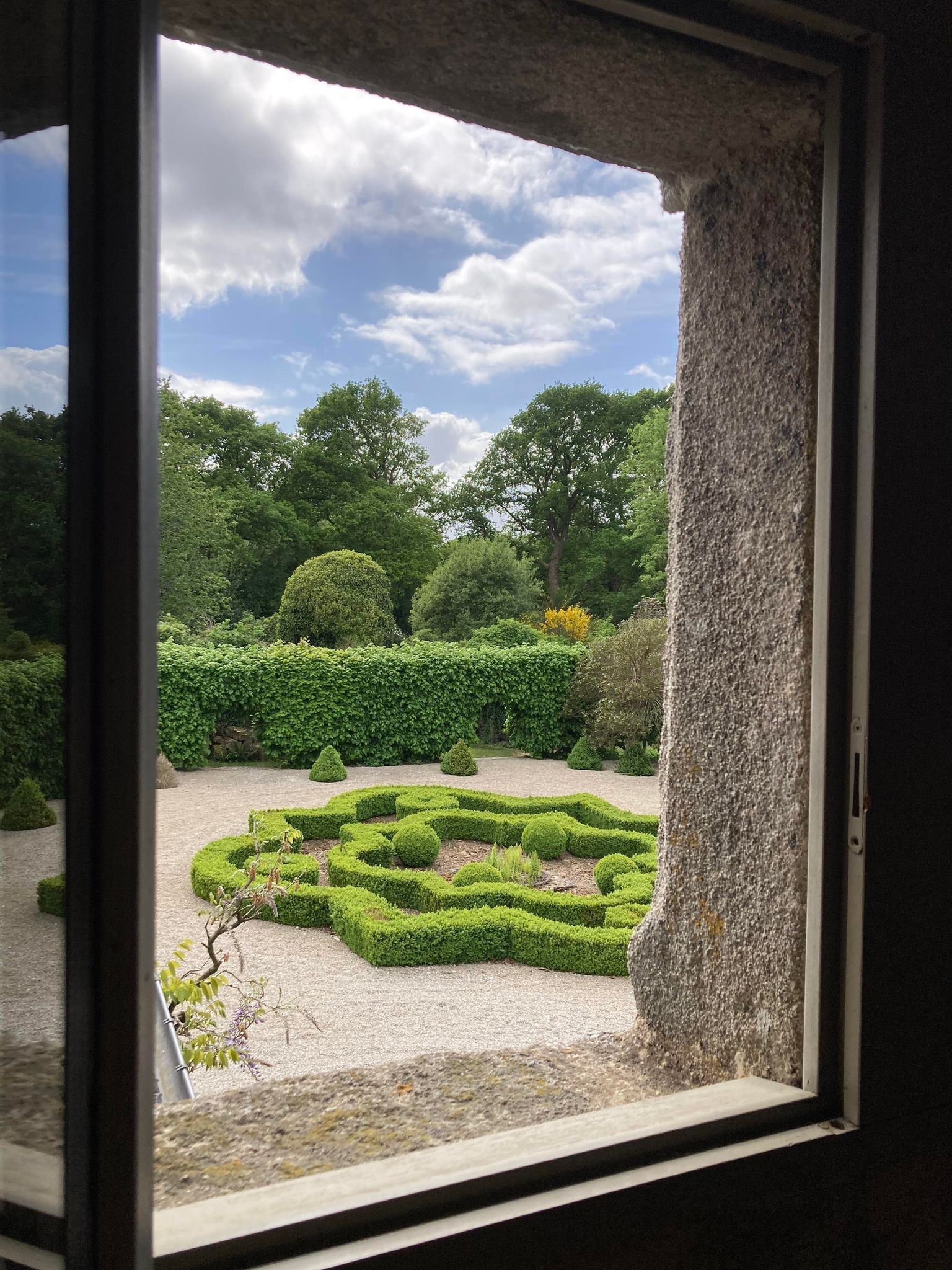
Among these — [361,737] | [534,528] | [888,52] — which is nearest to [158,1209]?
[888,52]

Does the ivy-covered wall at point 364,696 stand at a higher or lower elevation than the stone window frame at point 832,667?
lower

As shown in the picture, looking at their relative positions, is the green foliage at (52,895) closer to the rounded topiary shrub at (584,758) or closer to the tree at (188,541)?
the rounded topiary shrub at (584,758)

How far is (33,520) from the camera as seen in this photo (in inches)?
26.4

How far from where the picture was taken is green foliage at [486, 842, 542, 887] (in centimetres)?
697

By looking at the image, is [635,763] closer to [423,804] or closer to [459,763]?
[459,763]

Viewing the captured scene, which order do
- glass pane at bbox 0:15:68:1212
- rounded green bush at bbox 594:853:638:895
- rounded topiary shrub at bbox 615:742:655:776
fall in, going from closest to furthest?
glass pane at bbox 0:15:68:1212
rounded green bush at bbox 594:853:638:895
rounded topiary shrub at bbox 615:742:655:776

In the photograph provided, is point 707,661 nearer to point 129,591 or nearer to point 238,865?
point 129,591

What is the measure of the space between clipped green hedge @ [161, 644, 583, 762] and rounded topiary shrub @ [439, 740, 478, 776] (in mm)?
1089

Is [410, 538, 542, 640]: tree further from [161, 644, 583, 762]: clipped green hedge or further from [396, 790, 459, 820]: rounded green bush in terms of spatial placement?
[396, 790, 459, 820]: rounded green bush

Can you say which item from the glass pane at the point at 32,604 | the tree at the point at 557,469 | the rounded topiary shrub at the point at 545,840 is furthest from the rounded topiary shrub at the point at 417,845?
the tree at the point at 557,469

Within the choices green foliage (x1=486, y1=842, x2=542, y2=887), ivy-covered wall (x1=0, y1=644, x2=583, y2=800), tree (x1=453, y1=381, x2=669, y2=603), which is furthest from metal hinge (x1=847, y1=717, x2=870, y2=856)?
tree (x1=453, y1=381, x2=669, y2=603)

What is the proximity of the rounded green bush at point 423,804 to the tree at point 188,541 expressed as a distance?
27.7 feet

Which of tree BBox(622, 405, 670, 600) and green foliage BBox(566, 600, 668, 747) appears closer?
green foliage BBox(566, 600, 668, 747)

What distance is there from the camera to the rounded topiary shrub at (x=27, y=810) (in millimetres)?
653
